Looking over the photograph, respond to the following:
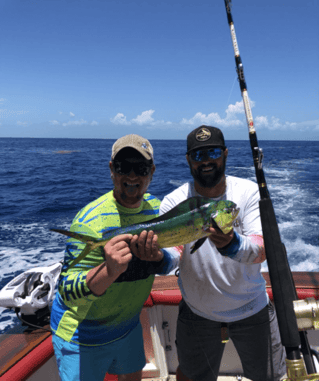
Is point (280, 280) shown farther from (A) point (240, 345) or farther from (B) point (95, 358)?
(B) point (95, 358)

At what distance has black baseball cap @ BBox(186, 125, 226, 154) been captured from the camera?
194 centimetres

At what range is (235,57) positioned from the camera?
100 inches

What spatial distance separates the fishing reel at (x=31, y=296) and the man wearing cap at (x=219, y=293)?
4.16ft

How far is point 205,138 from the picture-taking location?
6.40ft

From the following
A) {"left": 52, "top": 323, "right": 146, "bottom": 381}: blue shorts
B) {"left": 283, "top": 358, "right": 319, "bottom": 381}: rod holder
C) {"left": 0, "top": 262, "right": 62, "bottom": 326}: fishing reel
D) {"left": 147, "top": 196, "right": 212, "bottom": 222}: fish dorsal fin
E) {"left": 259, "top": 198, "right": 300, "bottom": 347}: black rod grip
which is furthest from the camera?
{"left": 0, "top": 262, "right": 62, "bottom": 326}: fishing reel

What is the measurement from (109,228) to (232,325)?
1118 millimetres

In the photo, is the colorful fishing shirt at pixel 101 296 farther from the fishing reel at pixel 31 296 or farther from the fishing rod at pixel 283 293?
the fishing reel at pixel 31 296

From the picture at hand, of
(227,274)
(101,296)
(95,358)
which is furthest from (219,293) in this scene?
(95,358)

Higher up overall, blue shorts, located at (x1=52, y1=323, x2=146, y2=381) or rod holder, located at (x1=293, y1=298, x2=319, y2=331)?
rod holder, located at (x1=293, y1=298, x2=319, y2=331)

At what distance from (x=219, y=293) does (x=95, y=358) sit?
894mm

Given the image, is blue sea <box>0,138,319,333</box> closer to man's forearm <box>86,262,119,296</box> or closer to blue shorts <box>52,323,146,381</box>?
blue shorts <box>52,323,146,381</box>

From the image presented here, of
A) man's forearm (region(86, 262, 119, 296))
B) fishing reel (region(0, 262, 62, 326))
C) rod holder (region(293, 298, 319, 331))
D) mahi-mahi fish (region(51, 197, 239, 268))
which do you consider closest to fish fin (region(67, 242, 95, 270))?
mahi-mahi fish (region(51, 197, 239, 268))

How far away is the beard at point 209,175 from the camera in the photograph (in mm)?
1963

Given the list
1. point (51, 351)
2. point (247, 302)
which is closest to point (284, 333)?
point (247, 302)
